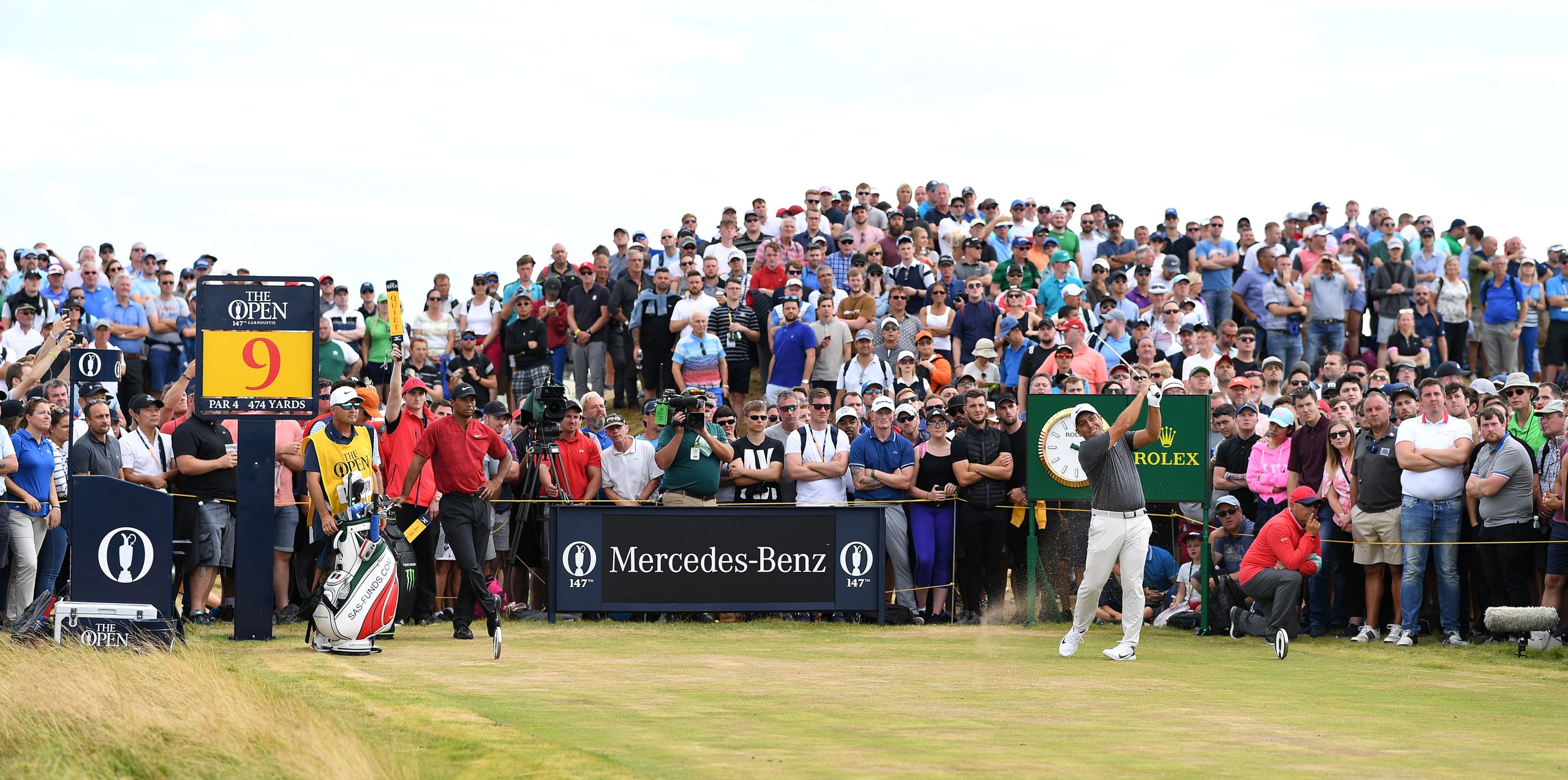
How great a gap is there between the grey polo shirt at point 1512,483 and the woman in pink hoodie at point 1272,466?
201 centimetres

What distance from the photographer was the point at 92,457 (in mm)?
15203

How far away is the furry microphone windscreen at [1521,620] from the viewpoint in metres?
14.1

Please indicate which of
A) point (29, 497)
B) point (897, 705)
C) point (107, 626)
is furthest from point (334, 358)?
point (897, 705)

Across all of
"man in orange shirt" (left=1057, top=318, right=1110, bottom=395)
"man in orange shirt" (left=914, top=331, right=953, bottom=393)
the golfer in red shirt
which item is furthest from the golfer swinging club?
"man in orange shirt" (left=914, top=331, right=953, bottom=393)

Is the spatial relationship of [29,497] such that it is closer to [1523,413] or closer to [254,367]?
[254,367]

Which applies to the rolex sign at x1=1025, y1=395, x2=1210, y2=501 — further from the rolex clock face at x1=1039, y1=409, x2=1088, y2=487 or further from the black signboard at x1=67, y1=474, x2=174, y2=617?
the black signboard at x1=67, y1=474, x2=174, y2=617

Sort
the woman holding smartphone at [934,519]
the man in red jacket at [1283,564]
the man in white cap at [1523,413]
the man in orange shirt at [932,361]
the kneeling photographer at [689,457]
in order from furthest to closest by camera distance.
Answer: the man in orange shirt at [932,361], the woman holding smartphone at [934,519], the kneeling photographer at [689,457], the man in white cap at [1523,413], the man in red jacket at [1283,564]

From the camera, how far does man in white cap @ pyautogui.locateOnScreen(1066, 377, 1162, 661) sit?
13.9 m

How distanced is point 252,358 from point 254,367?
0.07 meters

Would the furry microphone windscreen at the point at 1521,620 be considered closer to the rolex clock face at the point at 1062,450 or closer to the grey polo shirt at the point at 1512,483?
the grey polo shirt at the point at 1512,483

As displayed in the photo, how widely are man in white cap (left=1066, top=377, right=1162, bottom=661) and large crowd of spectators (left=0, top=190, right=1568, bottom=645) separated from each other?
0.90 m

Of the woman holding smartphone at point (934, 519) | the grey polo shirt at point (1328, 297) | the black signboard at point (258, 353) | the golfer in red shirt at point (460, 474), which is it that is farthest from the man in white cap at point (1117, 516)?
the grey polo shirt at point (1328, 297)

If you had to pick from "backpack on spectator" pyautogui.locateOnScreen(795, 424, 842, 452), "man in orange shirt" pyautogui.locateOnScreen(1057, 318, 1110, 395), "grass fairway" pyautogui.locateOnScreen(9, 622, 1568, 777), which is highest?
"man in orange shirt" pyautogui.locateOnScreen(1057, 318, 1110, 395)

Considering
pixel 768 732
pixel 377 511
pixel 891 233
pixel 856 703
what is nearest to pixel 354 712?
pixel 768 732
